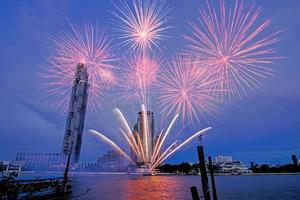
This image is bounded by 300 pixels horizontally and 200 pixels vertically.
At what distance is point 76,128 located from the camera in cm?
14088

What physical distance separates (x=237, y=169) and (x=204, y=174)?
19272 cm

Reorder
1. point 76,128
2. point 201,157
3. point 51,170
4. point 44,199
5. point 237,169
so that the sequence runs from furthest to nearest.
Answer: point 237,169, point 51,170, point 76,128, point 44,199, point 201,157

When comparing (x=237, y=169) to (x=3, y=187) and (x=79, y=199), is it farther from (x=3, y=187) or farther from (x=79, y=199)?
(x=3, y=187)

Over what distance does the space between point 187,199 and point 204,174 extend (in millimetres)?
23901

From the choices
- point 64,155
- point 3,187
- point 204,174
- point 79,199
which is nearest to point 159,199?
point 79,199

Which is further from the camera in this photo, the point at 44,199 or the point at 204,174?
the point at 44,199

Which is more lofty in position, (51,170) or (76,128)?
(76,128)

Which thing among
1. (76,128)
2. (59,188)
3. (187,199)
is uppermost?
(76,128)

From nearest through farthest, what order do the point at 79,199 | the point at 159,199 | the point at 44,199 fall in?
the point at 44,199 < the point at 79,199 < the point at 159,199

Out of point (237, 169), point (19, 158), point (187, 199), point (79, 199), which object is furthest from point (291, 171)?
point (19, 158)

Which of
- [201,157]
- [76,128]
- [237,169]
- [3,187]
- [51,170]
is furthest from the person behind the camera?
[237,169]

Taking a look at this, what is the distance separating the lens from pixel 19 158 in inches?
6777

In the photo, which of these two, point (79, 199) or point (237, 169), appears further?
point (237, 169)

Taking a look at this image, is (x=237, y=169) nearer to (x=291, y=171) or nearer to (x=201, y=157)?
(x=291, y=171)
